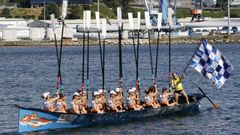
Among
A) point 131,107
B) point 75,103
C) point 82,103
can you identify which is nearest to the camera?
point 75,103

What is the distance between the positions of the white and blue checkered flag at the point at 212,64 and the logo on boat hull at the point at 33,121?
40.3 ft

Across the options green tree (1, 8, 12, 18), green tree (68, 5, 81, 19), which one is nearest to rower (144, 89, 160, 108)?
green tree (68, 5, 81, 19)

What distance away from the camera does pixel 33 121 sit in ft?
132

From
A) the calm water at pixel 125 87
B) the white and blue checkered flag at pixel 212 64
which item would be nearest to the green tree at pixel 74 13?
the calm water at pixel 125 87

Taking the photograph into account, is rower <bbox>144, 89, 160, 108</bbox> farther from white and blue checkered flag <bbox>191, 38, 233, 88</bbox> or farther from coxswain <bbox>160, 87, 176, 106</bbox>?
white and blue checkered flag <bbox>191, 38, 233, 88</bbox>

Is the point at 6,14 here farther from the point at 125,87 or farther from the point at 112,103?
the point at 112,103

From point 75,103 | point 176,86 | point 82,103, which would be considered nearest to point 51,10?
point 176,86

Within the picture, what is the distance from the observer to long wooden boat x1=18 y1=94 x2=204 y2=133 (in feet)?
132

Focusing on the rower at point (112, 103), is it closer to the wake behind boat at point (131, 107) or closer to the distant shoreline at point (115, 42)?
the wake behind boat at point (131, 107)

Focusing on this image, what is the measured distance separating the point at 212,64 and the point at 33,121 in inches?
525

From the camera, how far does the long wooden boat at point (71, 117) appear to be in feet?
132

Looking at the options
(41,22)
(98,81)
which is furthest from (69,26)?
(98,81)

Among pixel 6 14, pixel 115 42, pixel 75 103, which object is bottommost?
pixel 115 42

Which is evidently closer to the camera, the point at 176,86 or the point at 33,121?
the point at 33,121
